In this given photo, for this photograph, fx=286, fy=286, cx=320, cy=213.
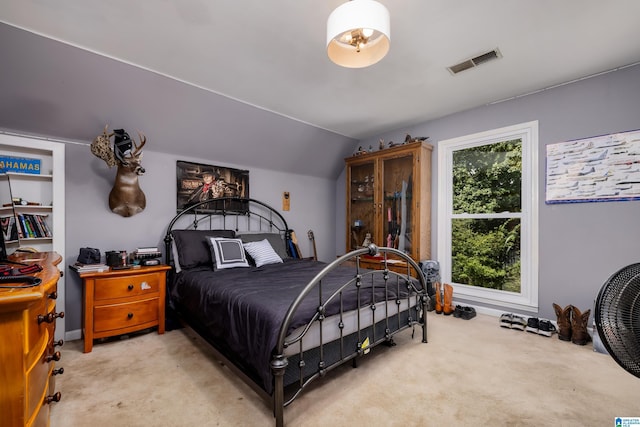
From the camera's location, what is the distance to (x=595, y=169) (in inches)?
107

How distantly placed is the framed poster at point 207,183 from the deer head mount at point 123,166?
0.48 m

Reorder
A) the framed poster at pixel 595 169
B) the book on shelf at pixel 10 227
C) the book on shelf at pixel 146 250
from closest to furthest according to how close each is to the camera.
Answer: the book on shelf at pixel 10 227 → the framed poster at pixel 595 169 → the book on shelf at pixel 146 250

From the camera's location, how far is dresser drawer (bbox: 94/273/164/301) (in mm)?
2459

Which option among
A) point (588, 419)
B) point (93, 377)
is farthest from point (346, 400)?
point (93, 377)

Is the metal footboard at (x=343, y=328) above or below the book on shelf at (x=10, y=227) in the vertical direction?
below

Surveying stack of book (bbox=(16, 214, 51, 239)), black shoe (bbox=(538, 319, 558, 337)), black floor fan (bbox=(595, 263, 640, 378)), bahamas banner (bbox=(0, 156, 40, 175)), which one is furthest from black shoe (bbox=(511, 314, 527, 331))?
bahamas banner (bbox=(0, 156, 40, 175))

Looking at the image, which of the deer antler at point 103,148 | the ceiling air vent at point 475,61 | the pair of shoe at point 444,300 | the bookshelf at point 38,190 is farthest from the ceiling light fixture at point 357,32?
the pair of shoe at point 444,300

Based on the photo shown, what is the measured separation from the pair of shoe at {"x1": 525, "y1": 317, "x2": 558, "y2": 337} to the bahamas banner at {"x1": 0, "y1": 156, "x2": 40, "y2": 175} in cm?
491

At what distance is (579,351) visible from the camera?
2441 millimetres

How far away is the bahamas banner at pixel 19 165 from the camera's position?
2.43m

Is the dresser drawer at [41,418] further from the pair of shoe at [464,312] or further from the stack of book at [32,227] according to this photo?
the pair of shoe at [464,312]

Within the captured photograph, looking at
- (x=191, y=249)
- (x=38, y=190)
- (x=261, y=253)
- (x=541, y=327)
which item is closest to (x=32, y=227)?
(x=38, y=190)

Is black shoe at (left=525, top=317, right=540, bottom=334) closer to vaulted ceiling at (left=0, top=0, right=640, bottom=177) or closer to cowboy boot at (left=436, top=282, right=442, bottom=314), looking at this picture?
cowboy boot at (left=436, top=282, right=442, bottom=314)

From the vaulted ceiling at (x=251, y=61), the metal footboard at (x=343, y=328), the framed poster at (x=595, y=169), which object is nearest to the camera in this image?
the metal footboard at (x=343, y=328)
